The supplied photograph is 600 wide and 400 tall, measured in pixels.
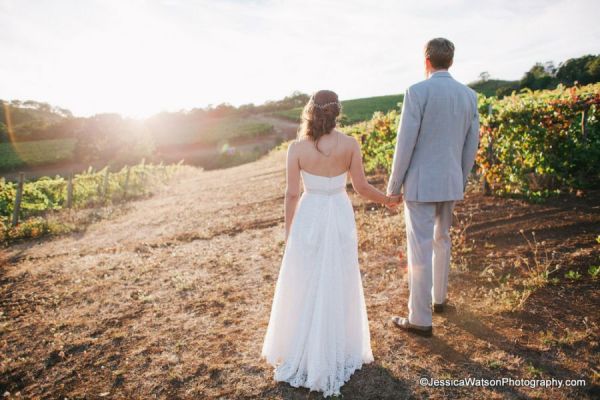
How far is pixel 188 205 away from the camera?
45.3 ft

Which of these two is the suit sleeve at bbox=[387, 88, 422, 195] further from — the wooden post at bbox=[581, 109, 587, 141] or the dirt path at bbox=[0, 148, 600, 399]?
the wooden post at bbox=[581, 109, 587, 141]

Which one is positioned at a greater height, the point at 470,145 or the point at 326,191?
the point at 470,145

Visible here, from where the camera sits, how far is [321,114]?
9.51ft

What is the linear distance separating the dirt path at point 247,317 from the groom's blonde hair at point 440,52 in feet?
8.84

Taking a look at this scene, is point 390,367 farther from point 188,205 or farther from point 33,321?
point 188,205

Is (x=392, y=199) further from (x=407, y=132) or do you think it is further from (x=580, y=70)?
(x=580, y=70)

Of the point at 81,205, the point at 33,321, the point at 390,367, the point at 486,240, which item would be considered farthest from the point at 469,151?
the point at 81,205

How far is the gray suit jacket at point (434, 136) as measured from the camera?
3.18 meters

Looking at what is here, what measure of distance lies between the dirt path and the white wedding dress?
203mm

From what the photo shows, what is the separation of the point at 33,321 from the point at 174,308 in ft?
6.77

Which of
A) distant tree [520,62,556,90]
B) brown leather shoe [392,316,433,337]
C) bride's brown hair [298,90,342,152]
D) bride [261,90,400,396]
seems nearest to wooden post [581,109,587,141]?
brown leather shoe [392,316,433,337]

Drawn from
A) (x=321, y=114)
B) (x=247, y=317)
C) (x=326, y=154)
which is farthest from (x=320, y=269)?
(x=247, y=317)

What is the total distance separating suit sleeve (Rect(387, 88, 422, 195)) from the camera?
126 inches

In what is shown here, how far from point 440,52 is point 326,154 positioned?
1452 millimetres
